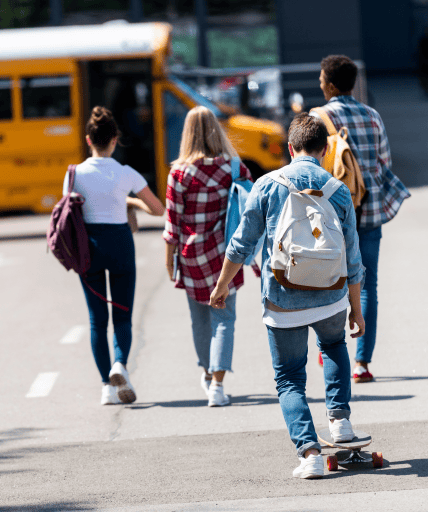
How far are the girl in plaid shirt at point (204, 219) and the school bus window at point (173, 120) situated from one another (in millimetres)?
8819

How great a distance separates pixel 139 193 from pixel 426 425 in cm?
219

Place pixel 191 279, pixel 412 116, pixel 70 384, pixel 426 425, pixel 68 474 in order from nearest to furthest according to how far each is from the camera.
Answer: pixel 68 474 < pixel 426 425 < pixel 191 279 < pixel 70 384 < pixel 412 116

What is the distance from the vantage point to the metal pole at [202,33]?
22.6 metres

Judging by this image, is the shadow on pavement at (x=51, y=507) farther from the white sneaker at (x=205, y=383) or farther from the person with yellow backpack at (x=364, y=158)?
the person with yellow backpack at (x=364, y=158)

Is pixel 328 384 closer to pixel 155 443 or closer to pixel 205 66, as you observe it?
pixel 155 443

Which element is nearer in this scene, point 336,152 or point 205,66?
point 336,152

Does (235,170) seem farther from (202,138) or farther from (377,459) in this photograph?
(377,459)

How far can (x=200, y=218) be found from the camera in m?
5.38

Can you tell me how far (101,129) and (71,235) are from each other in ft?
2.19

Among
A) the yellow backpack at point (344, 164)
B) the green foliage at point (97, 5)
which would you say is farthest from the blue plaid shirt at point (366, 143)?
the green foliage at point (97, 5)

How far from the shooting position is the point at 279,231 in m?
3.82

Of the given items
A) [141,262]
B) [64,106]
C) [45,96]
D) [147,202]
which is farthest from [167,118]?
[147,202]

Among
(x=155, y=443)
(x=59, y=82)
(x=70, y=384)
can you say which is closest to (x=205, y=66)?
(x=59, y=82)

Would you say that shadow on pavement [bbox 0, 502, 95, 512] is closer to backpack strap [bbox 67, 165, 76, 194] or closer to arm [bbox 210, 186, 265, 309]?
arm [bbox 210, 186, 265, 309]
